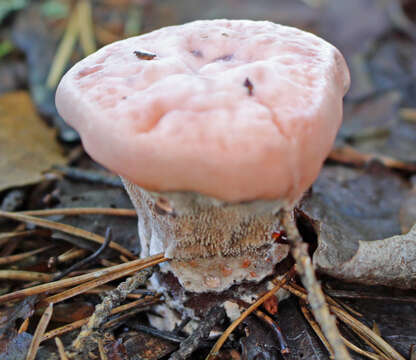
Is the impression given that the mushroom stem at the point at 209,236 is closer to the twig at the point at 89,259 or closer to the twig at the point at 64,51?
the twig at the point at 89,259

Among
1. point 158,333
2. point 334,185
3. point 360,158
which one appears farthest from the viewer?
point 360,158

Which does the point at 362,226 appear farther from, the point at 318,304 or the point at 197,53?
the point at 197,53

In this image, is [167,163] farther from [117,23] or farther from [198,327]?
[117,23]

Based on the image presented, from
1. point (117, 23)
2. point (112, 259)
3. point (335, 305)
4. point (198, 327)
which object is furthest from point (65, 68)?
point (335, 305)

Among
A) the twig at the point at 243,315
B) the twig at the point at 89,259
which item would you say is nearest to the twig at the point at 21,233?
the twig at the point at 89,259

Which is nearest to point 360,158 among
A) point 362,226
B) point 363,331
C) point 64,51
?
point 362,226

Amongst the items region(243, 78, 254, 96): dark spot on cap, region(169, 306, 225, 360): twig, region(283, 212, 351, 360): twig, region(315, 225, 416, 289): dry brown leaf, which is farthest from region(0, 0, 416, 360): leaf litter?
region(243, 78, 254, 96): dark spot on cap
